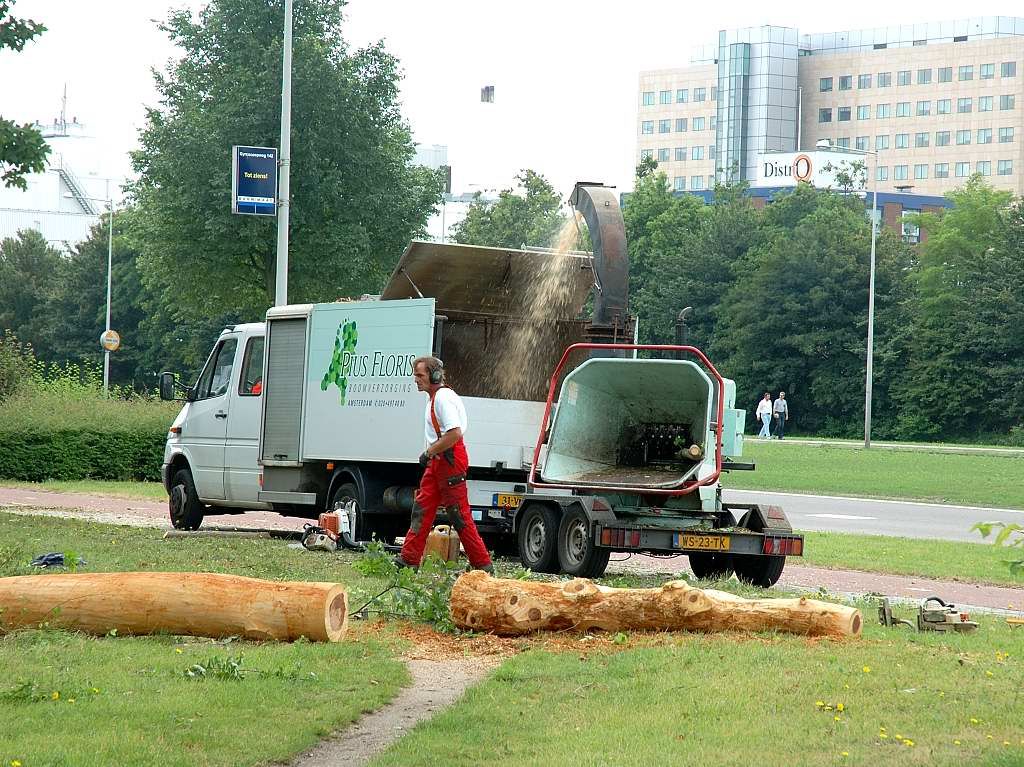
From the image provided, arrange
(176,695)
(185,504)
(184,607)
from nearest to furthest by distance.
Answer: (176,695) → (184,607) → (185,504)

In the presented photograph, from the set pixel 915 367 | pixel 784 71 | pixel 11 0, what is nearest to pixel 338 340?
pixel 11 0

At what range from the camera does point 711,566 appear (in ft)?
47.6

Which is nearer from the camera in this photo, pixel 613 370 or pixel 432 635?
pixel 432 635

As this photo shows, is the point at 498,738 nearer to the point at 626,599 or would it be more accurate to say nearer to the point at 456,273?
the point at 626,599

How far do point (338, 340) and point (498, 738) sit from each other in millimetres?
10224

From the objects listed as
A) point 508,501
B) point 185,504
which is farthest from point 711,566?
point 185,504

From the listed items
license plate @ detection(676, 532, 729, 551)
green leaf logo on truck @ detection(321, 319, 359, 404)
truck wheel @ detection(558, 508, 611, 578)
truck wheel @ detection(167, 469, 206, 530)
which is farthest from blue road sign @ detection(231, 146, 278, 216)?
license plate @ detection(676, 532, 729, 551)

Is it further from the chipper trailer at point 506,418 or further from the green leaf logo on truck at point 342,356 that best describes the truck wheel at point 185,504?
the green leaf logo on truck at point 342,356

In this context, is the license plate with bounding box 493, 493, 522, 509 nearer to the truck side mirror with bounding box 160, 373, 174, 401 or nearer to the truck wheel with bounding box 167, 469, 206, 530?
the truck wheel with bounding box 167, 469, 206, 530

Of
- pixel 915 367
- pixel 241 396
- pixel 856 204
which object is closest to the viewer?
pixel 241 396

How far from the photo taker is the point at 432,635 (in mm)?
10109

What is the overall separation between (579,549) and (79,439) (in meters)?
18.5

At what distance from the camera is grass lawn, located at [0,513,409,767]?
6.61 m

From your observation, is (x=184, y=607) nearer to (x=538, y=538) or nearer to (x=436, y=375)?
(x=436, y=375)
